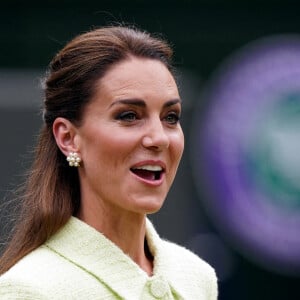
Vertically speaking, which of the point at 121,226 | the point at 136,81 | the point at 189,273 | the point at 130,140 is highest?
the point at 136,81

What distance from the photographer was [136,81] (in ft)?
10.8

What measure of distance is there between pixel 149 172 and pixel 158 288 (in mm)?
322

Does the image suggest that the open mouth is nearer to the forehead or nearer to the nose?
the nose

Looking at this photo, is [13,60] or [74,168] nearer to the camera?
[74,168]

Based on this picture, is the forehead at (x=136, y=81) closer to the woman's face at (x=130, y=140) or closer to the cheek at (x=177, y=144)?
the woman's face at (x=130, y=140)

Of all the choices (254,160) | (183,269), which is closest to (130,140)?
(183,269)

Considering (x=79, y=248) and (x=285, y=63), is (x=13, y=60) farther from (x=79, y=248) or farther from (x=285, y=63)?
(x=79, y=248)

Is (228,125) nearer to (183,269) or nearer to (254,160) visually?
(254,160)

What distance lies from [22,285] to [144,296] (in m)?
0.38

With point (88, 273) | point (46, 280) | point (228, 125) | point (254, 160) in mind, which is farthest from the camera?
point (228, 125)

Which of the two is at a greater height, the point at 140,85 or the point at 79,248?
the point at 140,85

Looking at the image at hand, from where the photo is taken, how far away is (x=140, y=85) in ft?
10.7

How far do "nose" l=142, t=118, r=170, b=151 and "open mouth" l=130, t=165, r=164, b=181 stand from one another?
6cm

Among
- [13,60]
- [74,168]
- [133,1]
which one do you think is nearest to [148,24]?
[133,1]
